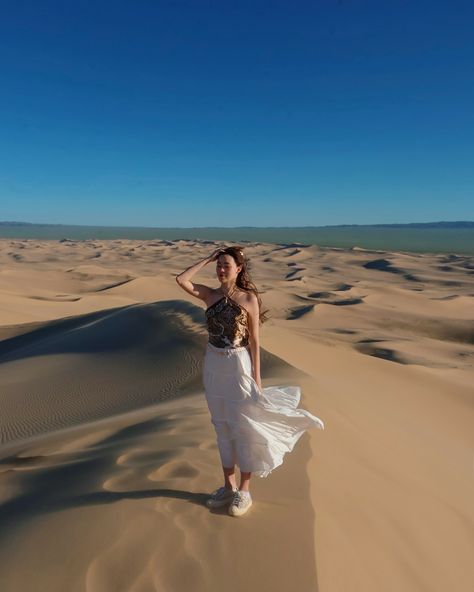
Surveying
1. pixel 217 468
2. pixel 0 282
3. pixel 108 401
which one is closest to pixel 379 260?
pixel 0 282

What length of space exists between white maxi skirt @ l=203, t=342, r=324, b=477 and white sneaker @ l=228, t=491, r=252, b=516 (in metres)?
0.15

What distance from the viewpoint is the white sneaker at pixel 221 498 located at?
9.08 feet

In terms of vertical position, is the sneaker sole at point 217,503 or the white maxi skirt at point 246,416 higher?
the white maxi skirt at point 246,416

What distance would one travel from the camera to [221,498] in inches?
110

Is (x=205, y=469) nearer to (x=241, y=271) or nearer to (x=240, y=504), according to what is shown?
(x=240, y=504)

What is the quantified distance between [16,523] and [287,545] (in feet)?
5.58

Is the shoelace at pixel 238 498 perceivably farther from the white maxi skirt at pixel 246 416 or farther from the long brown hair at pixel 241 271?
the long brown hair at pixel 241 271

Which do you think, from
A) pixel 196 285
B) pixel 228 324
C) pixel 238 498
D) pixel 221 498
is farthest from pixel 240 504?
pixel 196 285

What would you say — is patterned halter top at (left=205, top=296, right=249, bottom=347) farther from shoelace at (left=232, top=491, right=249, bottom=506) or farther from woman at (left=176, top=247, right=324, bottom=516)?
shoelace at (left=232, top=491, right=249, bottom=506)

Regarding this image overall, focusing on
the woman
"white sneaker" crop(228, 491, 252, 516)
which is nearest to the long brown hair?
the woman

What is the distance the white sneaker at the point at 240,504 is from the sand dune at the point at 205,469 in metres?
0.07

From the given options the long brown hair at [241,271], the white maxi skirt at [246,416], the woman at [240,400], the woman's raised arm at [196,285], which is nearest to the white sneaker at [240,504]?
the woman at [240,400]

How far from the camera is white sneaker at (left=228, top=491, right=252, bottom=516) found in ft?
8.80

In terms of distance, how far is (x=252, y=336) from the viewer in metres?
2.78
